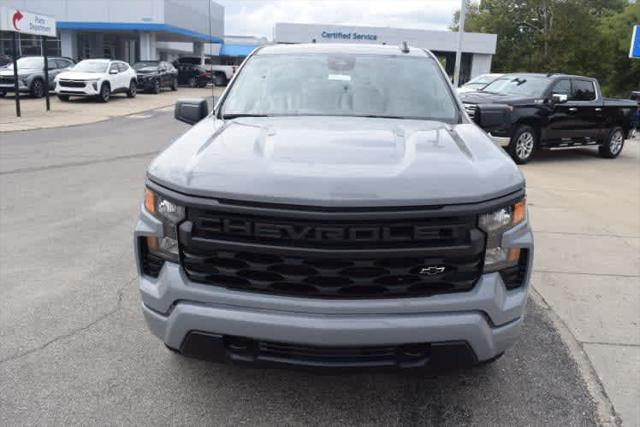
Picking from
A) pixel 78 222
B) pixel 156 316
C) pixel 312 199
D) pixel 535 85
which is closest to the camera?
pixel 312 199

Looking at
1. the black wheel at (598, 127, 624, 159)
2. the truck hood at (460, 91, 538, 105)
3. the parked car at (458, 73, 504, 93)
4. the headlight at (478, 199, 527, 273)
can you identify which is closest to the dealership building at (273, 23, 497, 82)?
the parked car at (458, 73, 504, 93)

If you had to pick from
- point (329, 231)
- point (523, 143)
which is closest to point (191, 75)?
point (523, 143)

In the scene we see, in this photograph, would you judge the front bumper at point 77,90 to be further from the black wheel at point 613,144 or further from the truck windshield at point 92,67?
the black wheel at point 613,144

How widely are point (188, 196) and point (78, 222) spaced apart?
439 cm

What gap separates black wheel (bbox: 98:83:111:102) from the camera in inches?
928

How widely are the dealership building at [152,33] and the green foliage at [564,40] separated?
5556 mm

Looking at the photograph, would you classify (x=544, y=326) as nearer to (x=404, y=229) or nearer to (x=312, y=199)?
(x=404, y=229)

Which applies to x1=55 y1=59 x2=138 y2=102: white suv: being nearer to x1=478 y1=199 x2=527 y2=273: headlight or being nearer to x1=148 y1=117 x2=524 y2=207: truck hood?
x1=148 y1=117 x2=524 y2=207: truck hood

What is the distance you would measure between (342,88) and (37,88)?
73.3 ft

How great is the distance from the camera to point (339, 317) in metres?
2.59

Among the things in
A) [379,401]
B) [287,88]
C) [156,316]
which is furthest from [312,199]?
[287,88]

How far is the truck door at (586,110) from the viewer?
41.4 ft

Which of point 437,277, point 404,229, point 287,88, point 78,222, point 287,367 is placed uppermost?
point 287,88

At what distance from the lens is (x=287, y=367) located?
2.67 metres
